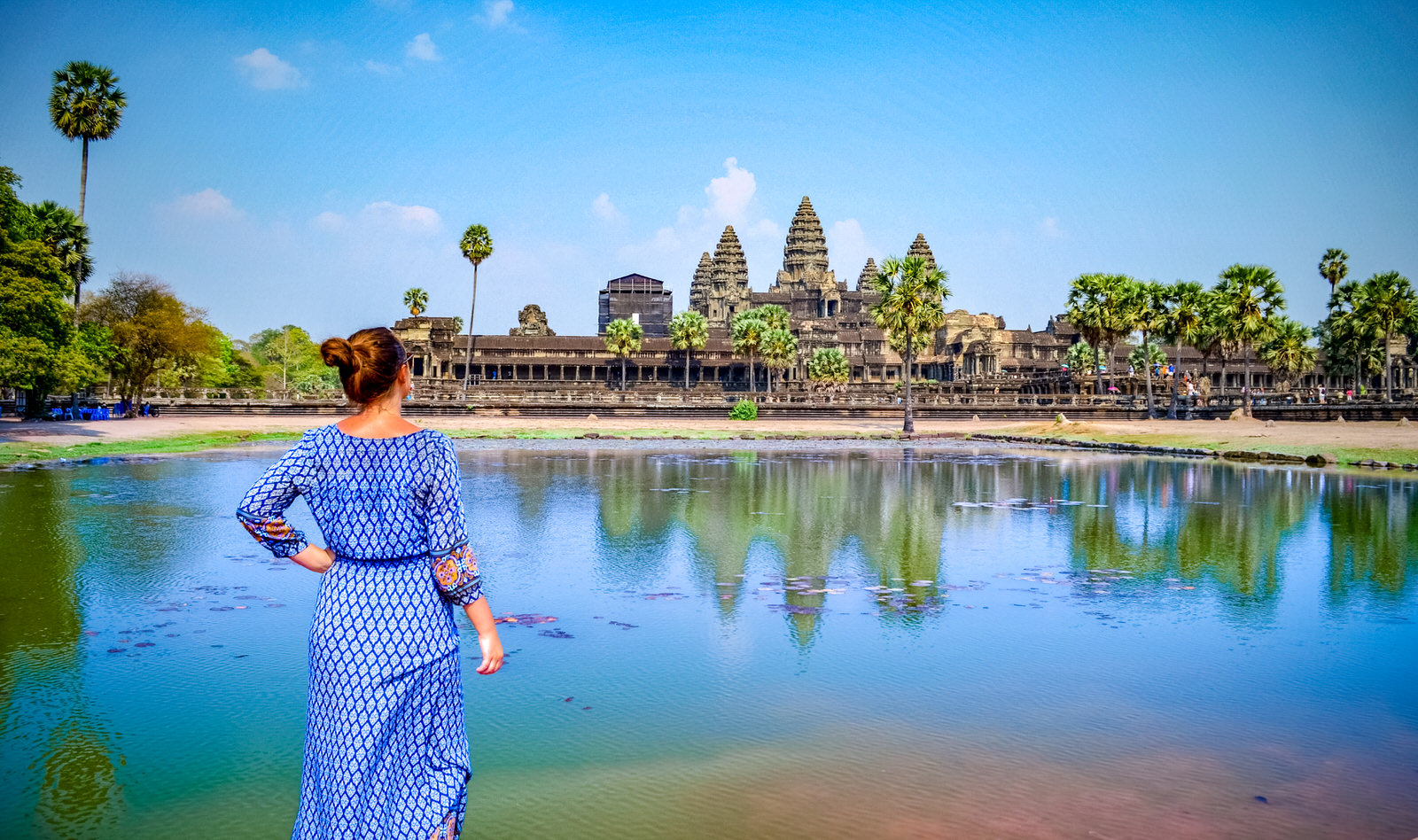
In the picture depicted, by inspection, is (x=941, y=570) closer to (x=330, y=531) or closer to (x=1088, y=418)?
(x=330, y=531)

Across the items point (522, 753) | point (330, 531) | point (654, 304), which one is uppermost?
point (654, 304)

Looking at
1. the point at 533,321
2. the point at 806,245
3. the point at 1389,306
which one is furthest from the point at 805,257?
the point at 1389,306

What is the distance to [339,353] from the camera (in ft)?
12.1

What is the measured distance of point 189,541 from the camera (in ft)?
43.9

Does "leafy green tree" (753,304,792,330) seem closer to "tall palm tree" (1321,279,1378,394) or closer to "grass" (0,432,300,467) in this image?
"tall palm tree" (1321,279,1378,394)

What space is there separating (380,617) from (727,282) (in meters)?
133

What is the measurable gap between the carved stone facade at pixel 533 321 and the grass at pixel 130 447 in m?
73.9

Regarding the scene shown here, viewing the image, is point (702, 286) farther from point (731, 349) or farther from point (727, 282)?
point (731, 349)

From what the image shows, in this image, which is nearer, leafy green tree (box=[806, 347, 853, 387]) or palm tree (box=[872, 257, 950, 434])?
palm tree (box=[872, 257, 950, 434])

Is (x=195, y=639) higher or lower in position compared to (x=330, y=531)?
lower

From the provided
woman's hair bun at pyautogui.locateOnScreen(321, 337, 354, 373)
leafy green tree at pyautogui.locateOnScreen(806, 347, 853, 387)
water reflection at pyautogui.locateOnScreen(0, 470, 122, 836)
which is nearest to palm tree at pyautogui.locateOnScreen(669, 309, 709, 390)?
leafy green tree at pyautogui.locateOnScreen(806, 347, 853, 387)

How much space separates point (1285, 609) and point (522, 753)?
7.55 m

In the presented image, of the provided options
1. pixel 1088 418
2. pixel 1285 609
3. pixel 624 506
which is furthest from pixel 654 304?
pixel 1285 609

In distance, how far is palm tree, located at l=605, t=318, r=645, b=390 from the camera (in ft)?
311
